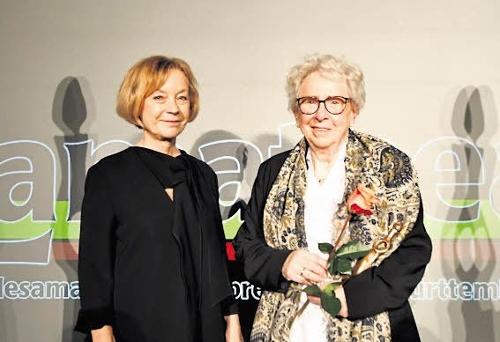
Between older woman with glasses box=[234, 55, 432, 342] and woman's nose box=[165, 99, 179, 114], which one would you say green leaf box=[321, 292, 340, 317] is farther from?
woman's nose box=[165, 99, 179, 114]

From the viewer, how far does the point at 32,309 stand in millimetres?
3117

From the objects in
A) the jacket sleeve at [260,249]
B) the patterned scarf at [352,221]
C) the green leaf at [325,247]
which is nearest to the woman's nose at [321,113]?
the patterned scarf at [352,221]

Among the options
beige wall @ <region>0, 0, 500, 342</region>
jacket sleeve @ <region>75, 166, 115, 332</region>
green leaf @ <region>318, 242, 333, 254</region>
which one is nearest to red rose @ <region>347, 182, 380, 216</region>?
green leaf @ <region>318, 242, 333, 254</region>

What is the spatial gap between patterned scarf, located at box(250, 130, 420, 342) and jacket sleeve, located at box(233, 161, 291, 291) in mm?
39

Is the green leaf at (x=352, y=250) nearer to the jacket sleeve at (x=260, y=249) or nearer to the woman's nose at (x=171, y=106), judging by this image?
the jacket sleeve at (x=260, y=249)

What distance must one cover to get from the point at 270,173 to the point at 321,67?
0.39 metres

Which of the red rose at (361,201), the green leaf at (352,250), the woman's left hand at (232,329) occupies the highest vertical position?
the red rose at (361,201)

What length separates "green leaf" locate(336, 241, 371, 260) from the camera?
1.81 m

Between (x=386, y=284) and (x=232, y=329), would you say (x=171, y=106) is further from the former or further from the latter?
(x=386, y=284)

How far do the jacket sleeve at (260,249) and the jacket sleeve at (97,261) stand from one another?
41 centimetres

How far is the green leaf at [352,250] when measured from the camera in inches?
71.4

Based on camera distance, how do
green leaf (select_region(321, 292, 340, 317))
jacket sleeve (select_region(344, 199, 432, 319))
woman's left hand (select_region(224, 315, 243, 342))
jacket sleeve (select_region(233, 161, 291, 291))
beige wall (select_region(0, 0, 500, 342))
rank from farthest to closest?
beige wall (select_region(0, 0, 500, 342))
woman's left hand (select_region(224, 315, 243, 342))
jacket sleeve (select_region(233, 161, 291, 291))
jacket sleeve (select_region(344, 199, 432, 319))
green leaf (select_region(321, 292, 340, 317))

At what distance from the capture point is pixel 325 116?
2012mm

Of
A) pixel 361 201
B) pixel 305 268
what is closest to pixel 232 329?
pixel 305 268
